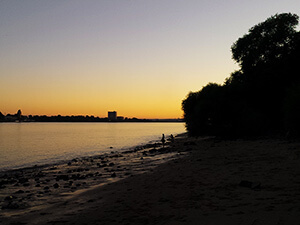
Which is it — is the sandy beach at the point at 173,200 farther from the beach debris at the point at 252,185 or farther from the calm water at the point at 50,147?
the calm water at the point at 50,147

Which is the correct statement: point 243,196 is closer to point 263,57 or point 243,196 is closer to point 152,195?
point 152,195

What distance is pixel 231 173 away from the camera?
1376 cm

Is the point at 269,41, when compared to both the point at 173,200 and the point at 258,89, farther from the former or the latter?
the point at 173,200

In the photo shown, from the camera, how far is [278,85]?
144 feet

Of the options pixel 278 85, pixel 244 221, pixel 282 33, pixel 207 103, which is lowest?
pixel 244 221

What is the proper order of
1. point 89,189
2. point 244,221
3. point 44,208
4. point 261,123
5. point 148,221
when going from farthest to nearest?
1. point 261,123
2. point 89,189
3. point 44,208
4. point 148,221
5. point 244,221

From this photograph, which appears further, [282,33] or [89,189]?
[282,33]

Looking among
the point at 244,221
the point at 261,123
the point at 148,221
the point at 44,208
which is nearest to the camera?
the point at 244,221

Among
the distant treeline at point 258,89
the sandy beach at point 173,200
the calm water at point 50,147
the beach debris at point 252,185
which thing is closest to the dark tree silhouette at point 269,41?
the distant treeline at point 258,89

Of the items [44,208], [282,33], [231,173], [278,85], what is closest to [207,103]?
[278,85]

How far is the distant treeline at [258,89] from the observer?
42812 mm

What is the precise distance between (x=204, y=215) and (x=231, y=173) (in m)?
6.81

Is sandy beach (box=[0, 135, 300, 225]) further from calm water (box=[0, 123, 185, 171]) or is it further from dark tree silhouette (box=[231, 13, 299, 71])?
dark tree silhouette (box=[231, 13, 299, 71])

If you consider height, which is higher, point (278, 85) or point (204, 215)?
point (278, 85)
